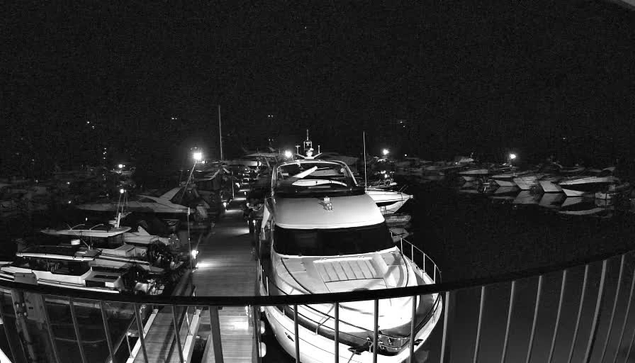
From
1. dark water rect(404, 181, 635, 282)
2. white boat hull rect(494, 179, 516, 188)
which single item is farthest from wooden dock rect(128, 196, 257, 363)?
white boat hull rect(494, 179, 516, 188)

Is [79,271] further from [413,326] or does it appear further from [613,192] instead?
[613,192]

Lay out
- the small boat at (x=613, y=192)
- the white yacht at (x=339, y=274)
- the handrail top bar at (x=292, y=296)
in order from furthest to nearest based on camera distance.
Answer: the small boat at (x=613, y=192) < the white yacht at (x=339, y=274) < the handrail top bar at (x=292, y=296)

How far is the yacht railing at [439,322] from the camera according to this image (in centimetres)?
185

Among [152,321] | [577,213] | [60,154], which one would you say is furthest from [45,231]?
[60,154]

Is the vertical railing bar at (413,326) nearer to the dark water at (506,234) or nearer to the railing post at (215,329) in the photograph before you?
the railing post at (215,329)

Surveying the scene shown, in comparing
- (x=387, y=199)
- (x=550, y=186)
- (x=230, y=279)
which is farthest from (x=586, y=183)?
(x=230, y=279)

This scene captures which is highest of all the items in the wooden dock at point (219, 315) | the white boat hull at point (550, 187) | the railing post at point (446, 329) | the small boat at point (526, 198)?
the railing post at point (446, 329)

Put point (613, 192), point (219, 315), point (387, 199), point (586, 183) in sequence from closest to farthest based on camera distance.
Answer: point (219, 315), point (387, 199), point (613, 192), point (586, 183)

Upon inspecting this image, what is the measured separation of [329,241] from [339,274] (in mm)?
915

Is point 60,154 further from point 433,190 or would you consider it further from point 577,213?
point 577,213

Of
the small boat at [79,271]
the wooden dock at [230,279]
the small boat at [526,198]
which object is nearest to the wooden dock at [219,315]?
the wooden dock at [230,279]

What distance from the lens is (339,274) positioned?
592 cm

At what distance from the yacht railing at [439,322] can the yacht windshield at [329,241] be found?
1545 mm

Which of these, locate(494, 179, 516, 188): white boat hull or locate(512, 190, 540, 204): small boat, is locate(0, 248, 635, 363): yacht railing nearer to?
locate(512, 190, 540, 204): small boat
